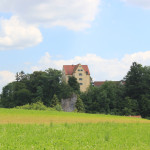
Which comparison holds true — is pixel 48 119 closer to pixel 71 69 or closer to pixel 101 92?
pixel 101 92

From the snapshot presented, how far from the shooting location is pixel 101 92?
89312 mm

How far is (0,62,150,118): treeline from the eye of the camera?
3233 inches

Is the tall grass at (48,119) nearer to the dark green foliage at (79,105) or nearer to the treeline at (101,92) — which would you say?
the treeline at (101,92)

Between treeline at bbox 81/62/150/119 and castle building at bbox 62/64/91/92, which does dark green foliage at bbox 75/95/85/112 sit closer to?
treeline at bbox 81/62/150/119

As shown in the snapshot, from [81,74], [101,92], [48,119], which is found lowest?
[48,119]

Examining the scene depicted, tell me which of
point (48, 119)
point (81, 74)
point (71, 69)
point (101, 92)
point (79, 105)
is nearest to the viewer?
point (48, 119)

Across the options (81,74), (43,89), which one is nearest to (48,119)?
(43,89)

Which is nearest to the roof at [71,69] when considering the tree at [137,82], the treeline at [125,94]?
the treeline at [125,94]

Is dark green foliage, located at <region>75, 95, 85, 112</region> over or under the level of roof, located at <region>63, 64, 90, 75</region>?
under

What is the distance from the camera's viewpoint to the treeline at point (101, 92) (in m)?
82.1

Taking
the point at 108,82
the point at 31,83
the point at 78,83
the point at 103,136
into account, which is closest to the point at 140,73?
the point at 108,82

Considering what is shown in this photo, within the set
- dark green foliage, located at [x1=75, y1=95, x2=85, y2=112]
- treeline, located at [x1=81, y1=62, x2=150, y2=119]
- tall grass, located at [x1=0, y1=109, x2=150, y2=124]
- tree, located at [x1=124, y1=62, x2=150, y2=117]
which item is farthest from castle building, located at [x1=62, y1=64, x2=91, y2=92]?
tall grass, located at [x1=0, y1=109, x2=150, y2=124]

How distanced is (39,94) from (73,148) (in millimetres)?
87661

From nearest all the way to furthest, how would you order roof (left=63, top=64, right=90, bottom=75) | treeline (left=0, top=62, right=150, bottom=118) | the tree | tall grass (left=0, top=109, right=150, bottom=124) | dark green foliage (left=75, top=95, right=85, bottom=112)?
tall grass (left=0, top=109, right=150, bottom=124)
treeline (left=0, top=62, right=150, bottom=118)
the tree
dark green foliage (left=75, top=95, right=85, bottom=112)
roof (left=63, top=64, right=90, bottom=75)
